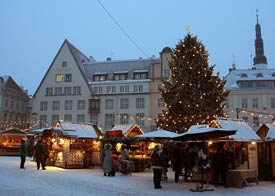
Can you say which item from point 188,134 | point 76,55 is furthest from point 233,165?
point 76,55

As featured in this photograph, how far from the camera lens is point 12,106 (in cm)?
5878

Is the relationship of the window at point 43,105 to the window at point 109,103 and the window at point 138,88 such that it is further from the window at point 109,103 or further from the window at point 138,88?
the window at point 138,88

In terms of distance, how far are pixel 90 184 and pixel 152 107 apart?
116 ft

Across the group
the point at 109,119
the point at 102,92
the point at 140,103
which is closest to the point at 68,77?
the point at 102,92

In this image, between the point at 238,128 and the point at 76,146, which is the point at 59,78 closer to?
the point at 76,146

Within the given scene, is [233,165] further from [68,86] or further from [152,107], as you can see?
[68,86]

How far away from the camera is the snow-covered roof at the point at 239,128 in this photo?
17.4 m

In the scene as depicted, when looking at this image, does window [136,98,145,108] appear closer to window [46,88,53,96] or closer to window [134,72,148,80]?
window [134,72,148,80]

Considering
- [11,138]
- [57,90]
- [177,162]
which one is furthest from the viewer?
[57,90]

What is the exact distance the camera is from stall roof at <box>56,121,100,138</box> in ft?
80.5

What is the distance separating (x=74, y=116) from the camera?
171 feet

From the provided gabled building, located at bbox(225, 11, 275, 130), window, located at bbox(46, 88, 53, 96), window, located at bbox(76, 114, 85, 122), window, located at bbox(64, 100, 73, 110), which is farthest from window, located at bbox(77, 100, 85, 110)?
gabled building, located at bbox(225, 11, 275, 130)

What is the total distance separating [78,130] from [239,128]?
12241mm

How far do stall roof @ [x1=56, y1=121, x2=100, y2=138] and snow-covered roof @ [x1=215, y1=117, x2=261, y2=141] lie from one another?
35.6 ft
